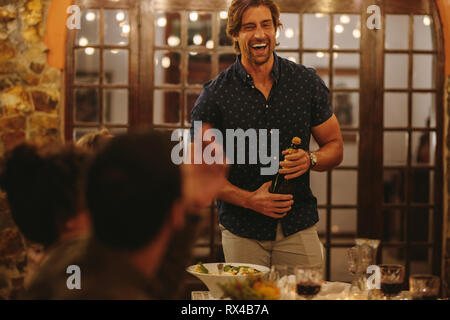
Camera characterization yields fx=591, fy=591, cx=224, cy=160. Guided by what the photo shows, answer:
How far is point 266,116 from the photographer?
7.89 ft

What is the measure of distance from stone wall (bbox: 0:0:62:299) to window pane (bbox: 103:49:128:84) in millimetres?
406

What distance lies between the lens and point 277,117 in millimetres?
2402

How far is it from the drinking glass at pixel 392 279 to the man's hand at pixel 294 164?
59cm

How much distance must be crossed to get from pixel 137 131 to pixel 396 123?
3448 millimetres

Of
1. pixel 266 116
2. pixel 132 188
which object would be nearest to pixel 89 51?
pixel 266 116

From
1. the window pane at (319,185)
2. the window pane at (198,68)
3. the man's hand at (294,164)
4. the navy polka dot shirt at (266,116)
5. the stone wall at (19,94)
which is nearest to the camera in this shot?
the man's hand at (294,164)

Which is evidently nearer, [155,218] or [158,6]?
[155,218]

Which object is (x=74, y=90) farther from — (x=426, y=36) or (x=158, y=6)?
(x=426, y=36)

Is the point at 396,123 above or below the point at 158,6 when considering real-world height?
below

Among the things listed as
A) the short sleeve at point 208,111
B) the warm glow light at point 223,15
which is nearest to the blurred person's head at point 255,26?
the short sleeve at point 208,111

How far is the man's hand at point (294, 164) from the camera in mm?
2266

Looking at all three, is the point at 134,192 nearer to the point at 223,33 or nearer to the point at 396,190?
the point at 223,33

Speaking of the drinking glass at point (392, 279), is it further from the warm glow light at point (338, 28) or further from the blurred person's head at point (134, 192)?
the warm glow light at point (338, 28)
